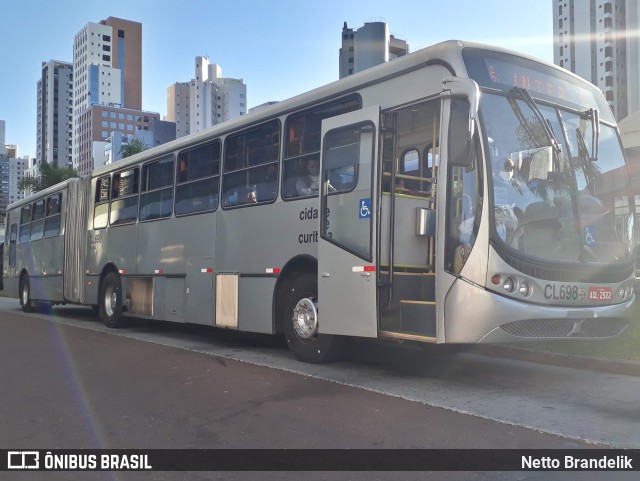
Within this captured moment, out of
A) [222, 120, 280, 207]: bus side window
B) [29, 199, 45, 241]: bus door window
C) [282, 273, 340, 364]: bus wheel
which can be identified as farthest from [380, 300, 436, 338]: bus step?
[29, 199, 45, 241]: bus door window

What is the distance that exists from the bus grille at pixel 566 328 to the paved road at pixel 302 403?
0.58m

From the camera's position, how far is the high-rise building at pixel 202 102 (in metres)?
149

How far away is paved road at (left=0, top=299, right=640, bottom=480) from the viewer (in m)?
4.83

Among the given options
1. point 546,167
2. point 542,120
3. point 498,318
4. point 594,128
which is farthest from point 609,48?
point 498,318

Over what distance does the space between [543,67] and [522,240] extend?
7.10 feet

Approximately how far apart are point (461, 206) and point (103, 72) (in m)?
166

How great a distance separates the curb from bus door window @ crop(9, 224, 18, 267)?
16278 millimetres

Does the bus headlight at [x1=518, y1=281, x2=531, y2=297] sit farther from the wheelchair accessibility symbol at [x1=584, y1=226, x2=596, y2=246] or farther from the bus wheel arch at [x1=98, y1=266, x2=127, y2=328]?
the bus wheel arch at [x1=98, y1=266, x2=127, y2=328]

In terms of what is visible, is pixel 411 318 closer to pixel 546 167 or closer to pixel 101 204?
pixel 546 167

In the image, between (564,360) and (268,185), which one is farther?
(268,185)

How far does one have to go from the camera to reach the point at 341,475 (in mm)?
4078

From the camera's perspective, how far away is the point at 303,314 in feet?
26.4

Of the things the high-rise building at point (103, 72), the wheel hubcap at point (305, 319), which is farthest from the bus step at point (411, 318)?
the high-rise building at point (103, 72)

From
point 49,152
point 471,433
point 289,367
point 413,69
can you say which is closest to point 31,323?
point 289,367
